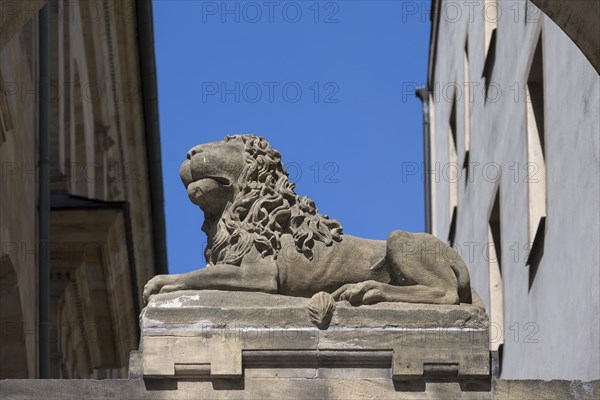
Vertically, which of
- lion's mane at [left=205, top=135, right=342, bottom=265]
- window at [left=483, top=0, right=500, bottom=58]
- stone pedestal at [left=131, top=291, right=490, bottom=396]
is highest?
window at [left=483, top=0, right=500, bottom=58]

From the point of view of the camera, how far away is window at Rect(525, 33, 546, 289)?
2025 cm

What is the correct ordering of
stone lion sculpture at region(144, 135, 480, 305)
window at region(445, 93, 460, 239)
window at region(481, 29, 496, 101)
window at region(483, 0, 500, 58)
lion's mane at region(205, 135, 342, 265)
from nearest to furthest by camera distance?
stone lion sculpture at region(144, 135, 480, 305) < lion's mane at region(205, 135, 342, 265) < window at region(481, 29, 496, 101) < window at region(483, 0, 500, 58) < window at region(445, 93, 460, 239)

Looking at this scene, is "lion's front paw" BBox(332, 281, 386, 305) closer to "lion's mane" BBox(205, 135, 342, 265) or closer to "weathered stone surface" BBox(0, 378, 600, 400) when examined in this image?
"lion's mane" BBox(205, 135, 342, 265)

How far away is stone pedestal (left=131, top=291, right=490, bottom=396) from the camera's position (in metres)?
12.2

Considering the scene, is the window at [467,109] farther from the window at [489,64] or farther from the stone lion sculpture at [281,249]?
the stone lion sculpture at [281,249]

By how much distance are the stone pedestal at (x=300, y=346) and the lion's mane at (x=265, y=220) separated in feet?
1.67

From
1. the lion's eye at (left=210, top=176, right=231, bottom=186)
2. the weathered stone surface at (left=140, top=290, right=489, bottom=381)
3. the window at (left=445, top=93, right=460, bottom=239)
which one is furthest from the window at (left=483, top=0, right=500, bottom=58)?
the weathered stone surface at (left=140, top=290, right=489, bottom=381)

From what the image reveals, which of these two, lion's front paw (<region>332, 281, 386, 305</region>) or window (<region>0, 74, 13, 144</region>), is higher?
window (<region>0, 74, 13, 144</region>)

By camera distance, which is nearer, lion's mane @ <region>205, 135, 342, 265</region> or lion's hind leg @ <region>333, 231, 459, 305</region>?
lion's hind leg @ <region>333, 231, 459, 305</region>

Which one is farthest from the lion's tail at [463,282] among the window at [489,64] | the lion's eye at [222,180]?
the window at [489,64]

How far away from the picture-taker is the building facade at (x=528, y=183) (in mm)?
17312

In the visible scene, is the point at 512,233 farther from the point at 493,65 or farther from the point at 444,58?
the point at 444,58

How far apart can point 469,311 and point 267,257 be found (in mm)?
1186

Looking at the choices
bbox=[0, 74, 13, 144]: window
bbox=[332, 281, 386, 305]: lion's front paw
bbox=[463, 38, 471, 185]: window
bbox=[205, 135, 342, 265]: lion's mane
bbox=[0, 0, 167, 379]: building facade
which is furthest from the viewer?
bbox=[463, 38, 471, 185]: window
